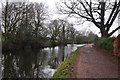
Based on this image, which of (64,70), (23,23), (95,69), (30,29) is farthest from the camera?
(30,29)

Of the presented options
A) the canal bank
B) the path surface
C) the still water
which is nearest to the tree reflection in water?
the still water

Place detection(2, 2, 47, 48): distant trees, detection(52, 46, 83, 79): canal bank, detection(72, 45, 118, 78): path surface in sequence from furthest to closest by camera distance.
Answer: detection(2, 2, 47, 48): distant trees
detection(72, 45, 118, 78): path surface
detection(52, 46, 83, 79): canal bank

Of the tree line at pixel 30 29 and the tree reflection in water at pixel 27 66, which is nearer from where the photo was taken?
the tree reflection in water at pixel 27 66

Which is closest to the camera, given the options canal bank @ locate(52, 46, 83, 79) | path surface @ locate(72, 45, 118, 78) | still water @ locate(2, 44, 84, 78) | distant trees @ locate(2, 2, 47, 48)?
canal bank @ locate(52, 46, 83, 79)

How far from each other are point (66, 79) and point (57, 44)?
3466 cm

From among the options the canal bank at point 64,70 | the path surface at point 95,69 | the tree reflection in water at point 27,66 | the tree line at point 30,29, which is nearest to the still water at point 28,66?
the tree reflection in water at point 27,66

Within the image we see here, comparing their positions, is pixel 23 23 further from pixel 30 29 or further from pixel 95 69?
pixel 95 69

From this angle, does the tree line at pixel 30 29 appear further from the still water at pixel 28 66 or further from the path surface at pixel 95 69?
the path surface at pixel 95 69

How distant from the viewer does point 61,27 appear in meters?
39.6

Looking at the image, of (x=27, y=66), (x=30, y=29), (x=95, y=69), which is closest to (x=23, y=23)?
(x=30, y=29)

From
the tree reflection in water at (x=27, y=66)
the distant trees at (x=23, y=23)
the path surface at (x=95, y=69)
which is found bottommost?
the tree reflection in water at (x=27, y=66)

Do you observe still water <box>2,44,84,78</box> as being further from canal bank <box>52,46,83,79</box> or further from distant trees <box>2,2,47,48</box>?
distant trees <box>2,2,47,48</box>

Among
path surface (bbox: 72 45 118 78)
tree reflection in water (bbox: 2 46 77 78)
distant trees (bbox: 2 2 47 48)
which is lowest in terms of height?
tree reflection in water (bbox: 2 46 77 78)

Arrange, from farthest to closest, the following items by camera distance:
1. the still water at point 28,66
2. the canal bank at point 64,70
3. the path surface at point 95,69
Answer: the still water at point 28,66 → the path surface at point 95,69 → the canal bank at point 64,70
